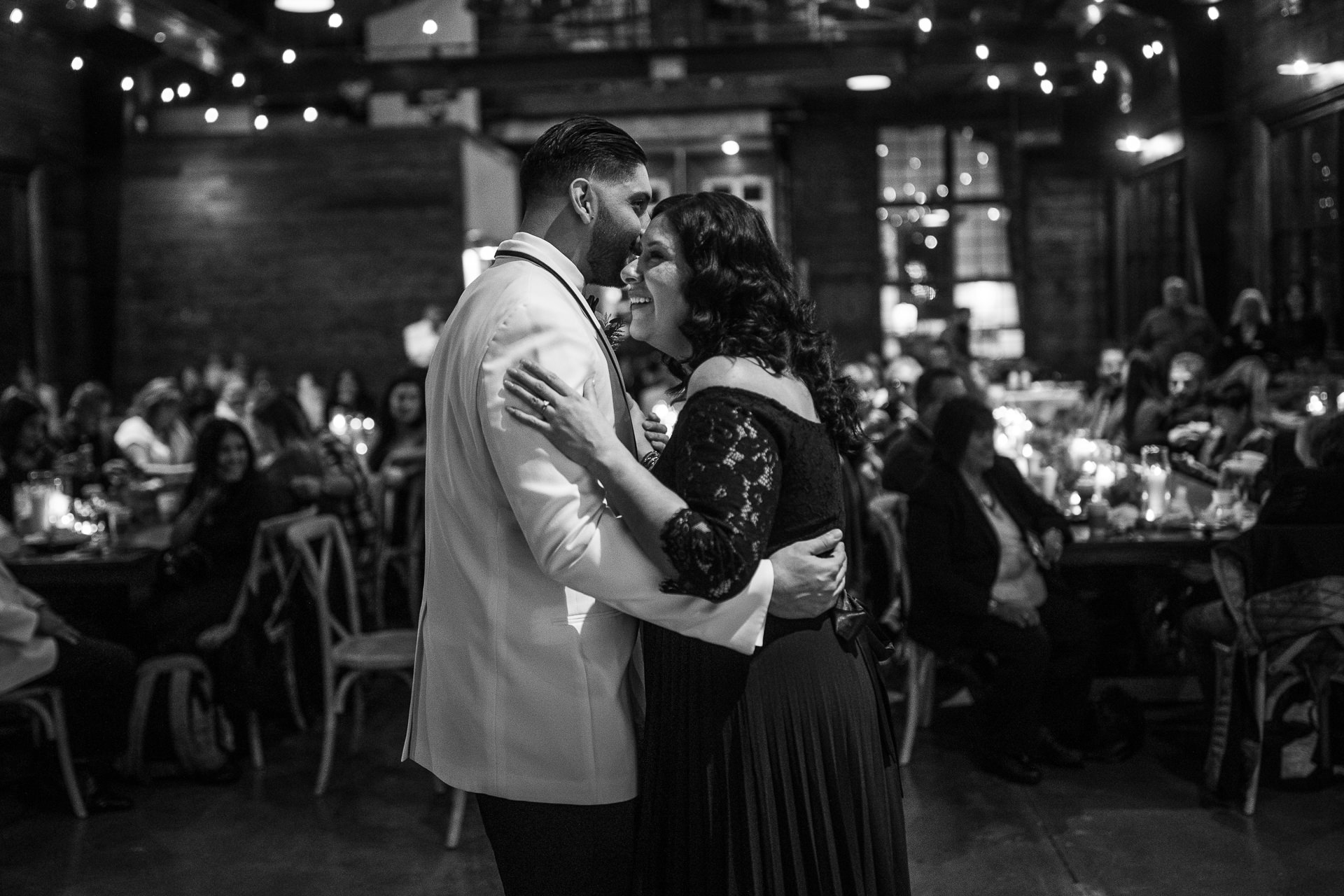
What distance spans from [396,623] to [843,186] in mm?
11372

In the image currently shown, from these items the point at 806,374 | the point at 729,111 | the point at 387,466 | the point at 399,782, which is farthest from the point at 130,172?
the point at 806,374

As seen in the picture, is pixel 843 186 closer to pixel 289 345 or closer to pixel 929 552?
pixel 289 345

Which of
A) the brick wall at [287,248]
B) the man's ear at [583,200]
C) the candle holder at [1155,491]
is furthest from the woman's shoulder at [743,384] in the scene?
the brick wall at [287,248]

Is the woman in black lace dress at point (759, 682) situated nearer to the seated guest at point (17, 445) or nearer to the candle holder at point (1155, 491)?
the candle holder at point (1155, 491)

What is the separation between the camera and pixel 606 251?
74.3 inches

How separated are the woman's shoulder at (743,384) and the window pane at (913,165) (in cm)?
1546

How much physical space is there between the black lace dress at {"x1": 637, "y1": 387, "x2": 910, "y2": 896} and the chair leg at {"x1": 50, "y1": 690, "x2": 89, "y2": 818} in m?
2.78

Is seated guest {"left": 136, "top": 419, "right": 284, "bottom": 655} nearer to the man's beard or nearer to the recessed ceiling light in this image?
the man's beard

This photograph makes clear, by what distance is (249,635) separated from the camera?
4641mm

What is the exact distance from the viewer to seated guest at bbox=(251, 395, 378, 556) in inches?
220

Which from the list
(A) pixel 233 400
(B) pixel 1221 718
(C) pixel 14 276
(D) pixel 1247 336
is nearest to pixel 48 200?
(C) pixel 14 276

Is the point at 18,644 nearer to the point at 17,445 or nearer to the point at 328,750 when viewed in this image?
the point at 328,750

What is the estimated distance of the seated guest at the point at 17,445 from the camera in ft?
19.8

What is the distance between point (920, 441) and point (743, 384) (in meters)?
3.59
